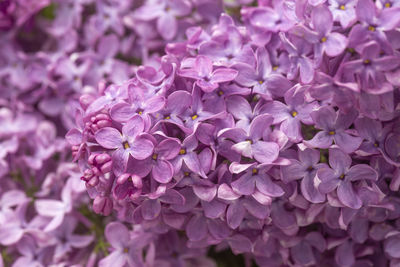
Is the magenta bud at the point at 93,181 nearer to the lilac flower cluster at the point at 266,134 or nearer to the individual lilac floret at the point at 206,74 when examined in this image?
the lilac flower cluster at the point at 266,134

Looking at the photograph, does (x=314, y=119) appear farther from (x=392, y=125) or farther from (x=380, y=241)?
(x=380, y=241)

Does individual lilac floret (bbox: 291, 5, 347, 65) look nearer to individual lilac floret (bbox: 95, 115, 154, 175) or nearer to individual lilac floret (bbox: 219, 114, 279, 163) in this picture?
individual lilac floret (bbox: 219, 114, 279, 163)

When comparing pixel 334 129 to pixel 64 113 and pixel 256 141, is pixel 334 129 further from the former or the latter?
pixel 64 113

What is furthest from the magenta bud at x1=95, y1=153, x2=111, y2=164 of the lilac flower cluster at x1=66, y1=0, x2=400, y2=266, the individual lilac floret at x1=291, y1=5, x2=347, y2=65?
the individual lilac floret at x1=291, y1=5, x2=347, y2=65

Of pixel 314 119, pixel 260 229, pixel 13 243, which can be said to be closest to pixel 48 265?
pixel 13 243

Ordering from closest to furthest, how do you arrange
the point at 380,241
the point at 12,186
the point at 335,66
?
the point at 335,66 < the point at 380,241 < the point at 12,186

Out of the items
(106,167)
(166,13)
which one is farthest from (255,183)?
(166,13)
